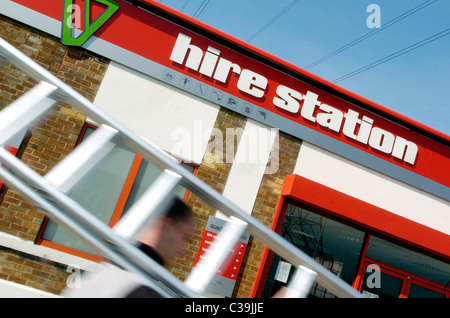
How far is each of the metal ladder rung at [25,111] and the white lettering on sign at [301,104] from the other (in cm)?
522

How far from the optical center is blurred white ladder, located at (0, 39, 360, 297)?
1572 millimetres

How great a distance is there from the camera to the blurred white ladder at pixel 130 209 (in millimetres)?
1572

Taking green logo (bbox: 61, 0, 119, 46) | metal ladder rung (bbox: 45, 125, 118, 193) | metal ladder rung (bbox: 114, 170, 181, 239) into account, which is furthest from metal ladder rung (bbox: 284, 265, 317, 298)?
green logo (bbox: 61, 0, 119, 46)

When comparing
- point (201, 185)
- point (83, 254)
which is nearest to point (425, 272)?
point (83, 254)

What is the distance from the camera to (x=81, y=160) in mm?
1718

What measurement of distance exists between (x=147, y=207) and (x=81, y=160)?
37cm

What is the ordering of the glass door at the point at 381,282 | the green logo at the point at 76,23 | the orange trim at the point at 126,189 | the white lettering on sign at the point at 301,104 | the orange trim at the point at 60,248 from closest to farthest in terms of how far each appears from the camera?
the orange trim at the point at 60,248 < the orange trim at the point at 126,189 < the green logo at the point at 76,23 < the white lettering on sign at the point at 301,104 < the glass door at the point at 381,282

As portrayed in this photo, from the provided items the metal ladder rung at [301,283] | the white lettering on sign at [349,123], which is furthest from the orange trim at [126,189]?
the metal ladder rung at [301,283]

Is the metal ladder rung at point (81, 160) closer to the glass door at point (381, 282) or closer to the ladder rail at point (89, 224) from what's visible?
the ladder rail at point (89, 224)

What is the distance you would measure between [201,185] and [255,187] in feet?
17.2

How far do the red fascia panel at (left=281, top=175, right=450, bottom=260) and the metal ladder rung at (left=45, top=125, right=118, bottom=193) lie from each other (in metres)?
5.30

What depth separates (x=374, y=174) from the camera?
301 inches

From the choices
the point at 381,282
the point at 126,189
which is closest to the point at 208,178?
the point at 126,189
